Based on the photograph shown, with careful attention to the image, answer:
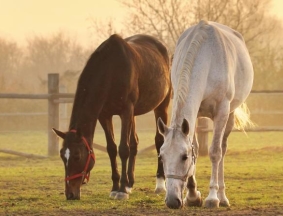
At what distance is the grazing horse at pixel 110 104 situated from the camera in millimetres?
8570

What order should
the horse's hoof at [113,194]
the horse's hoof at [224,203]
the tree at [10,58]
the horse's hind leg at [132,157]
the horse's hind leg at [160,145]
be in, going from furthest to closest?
1. the tree at [10,58]
2. the horse's hind leg at [160,145]
3. the horse's hind leg at [132,157]
4. the horse's hoof at [113,194]
5. the horse's hoof at [224,203]

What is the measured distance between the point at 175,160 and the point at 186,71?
1.08 meters

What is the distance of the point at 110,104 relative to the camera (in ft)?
30.1

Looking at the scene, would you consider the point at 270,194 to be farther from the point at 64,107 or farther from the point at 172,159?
the point at 64,107

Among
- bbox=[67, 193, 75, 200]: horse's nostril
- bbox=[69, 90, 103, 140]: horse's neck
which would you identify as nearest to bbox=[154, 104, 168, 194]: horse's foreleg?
bbox=[69, 90, 103, 140]: horse's neck

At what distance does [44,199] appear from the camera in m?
8.95

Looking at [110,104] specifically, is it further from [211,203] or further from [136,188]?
[211,203]

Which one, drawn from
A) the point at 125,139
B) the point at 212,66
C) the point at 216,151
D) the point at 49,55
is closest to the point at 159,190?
the point at 125,139

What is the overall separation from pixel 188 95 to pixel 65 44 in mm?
73755

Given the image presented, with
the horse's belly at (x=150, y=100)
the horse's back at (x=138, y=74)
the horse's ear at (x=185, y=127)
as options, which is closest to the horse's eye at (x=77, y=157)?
the horse's back at (x=138, y=74)

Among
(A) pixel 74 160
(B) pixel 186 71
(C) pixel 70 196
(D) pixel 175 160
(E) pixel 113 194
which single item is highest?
(B) pixel 186 71

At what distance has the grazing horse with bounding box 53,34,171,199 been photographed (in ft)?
28.1

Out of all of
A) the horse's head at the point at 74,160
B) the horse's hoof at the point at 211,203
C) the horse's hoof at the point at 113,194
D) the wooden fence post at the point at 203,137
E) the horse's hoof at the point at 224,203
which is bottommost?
the wooden fence post at the point at 203,137

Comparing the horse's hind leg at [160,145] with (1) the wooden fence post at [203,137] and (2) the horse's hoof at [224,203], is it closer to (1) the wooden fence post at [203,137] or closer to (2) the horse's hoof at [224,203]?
(2) the horse's hoof at [224,203]
